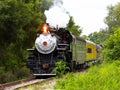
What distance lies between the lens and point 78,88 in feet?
38.3

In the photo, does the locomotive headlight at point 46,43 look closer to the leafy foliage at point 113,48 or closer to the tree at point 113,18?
the leafy foliage at point 113,48

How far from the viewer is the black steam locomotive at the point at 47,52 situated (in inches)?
915

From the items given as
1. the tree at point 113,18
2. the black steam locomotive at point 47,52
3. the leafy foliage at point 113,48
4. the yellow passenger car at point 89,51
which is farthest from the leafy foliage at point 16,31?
the tree at point 113,18

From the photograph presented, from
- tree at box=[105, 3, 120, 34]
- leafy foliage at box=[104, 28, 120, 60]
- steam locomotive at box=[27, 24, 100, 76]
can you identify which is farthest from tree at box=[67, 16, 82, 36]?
leafy foliage at box=[104, 28, 120, 60]

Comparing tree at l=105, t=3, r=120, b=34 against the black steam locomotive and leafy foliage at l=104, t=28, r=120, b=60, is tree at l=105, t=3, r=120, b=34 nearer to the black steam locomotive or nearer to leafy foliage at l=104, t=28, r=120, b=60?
leafy foliage at l=104, t=28, r=120, b=60

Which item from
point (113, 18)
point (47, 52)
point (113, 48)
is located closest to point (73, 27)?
point (113, 18)

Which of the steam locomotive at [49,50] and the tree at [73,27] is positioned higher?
the tree at [73,27]

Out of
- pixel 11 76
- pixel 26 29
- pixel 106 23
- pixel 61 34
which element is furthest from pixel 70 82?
pixel 106 23

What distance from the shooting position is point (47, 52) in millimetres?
23469

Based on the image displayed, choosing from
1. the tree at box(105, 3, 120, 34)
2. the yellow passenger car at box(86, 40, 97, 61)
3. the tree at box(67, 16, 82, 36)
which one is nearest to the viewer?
the yellow passenger car at box(86, 40, 97, 61)

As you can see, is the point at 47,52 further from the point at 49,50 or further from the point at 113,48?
the point at 113,48

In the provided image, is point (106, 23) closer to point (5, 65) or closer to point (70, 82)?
point (5, 65)

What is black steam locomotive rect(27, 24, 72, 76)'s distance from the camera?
23.2m

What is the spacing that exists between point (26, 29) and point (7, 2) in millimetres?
6448
